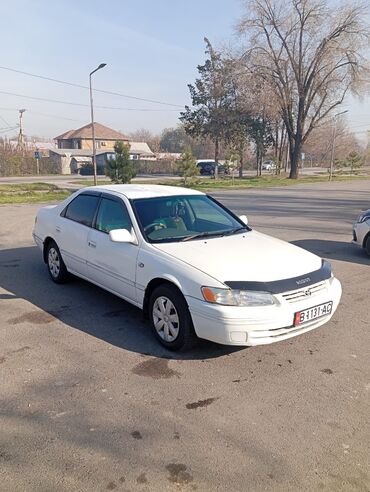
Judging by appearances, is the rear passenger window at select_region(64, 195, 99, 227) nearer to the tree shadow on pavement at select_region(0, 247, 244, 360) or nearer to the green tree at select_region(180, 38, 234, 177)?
the tree shadow on pavement at select_region(0, 247, 244, 360)

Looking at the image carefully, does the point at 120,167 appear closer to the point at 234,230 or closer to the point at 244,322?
the point at 234,230

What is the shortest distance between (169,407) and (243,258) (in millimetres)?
1477

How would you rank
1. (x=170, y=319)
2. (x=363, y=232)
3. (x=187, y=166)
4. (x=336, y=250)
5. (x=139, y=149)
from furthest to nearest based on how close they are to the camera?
(x=139, y=149) → (x=187, y=166) → (x=336, y=250) → (x=363, y=232) → (x=170, y=319)

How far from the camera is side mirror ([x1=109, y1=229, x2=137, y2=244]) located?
411 cm

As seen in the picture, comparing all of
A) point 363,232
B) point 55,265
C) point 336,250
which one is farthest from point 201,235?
point 336,250

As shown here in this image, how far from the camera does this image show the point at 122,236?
163 inches

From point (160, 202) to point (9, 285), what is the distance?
102 inches

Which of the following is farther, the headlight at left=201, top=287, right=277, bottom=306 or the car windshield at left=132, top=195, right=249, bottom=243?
the car windshield at left=132, top=195, right=249, bottom=243

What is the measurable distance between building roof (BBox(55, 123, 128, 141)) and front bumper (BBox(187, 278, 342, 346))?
278 ft

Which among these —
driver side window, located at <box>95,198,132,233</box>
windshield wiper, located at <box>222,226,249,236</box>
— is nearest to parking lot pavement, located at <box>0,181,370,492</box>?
driver side window, located at <box>95,198,132,233</box>

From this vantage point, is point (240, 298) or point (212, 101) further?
point (212, 101)

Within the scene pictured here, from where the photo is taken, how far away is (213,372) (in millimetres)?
3479

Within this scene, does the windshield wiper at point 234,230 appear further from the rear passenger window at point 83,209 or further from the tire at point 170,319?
the rear passenger window at point 83,209

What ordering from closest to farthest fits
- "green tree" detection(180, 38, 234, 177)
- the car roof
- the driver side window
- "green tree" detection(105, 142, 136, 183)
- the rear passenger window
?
the driver side window, the car roof, the rear passenger window, "green tree" detection(105, 142, 136, 183), "green tree" detection(180, 38, 234, 177)
